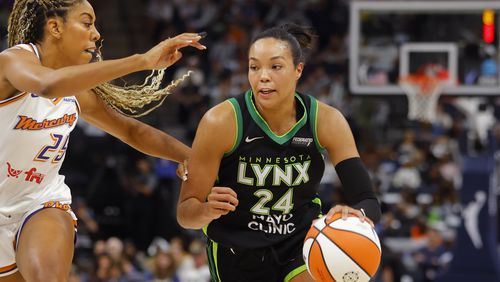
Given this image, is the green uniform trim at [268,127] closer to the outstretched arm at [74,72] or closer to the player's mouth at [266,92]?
the player's mouth at [266,92]

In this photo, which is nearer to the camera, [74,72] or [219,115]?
[74,72]

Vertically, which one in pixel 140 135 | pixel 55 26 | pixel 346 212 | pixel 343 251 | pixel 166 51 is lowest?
pixel 343 251

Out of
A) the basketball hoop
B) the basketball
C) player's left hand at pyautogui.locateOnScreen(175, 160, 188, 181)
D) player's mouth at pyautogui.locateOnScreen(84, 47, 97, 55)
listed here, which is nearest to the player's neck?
player's left hand at pyautogui.locateOnScreen(175, 160, 188, 181)

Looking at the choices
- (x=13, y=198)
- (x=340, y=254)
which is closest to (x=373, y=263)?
(x=340, y=254)

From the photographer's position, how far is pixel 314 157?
4637mm

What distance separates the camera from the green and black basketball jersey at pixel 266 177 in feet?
14.9

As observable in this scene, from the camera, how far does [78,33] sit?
4.40 metres

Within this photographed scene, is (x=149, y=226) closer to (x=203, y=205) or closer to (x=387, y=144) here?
(x=387, y=144)

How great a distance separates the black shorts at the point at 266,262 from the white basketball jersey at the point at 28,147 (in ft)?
3.15

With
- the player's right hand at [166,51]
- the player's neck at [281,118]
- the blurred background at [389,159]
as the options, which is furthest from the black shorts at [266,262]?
the blurred background at [389,159]

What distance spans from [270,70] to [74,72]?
1029 millimetres

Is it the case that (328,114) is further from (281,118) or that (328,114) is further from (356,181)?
(356,181)

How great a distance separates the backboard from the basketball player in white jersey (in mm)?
8370

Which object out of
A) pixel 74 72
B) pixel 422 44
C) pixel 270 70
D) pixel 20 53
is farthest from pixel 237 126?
pixel 422 44
